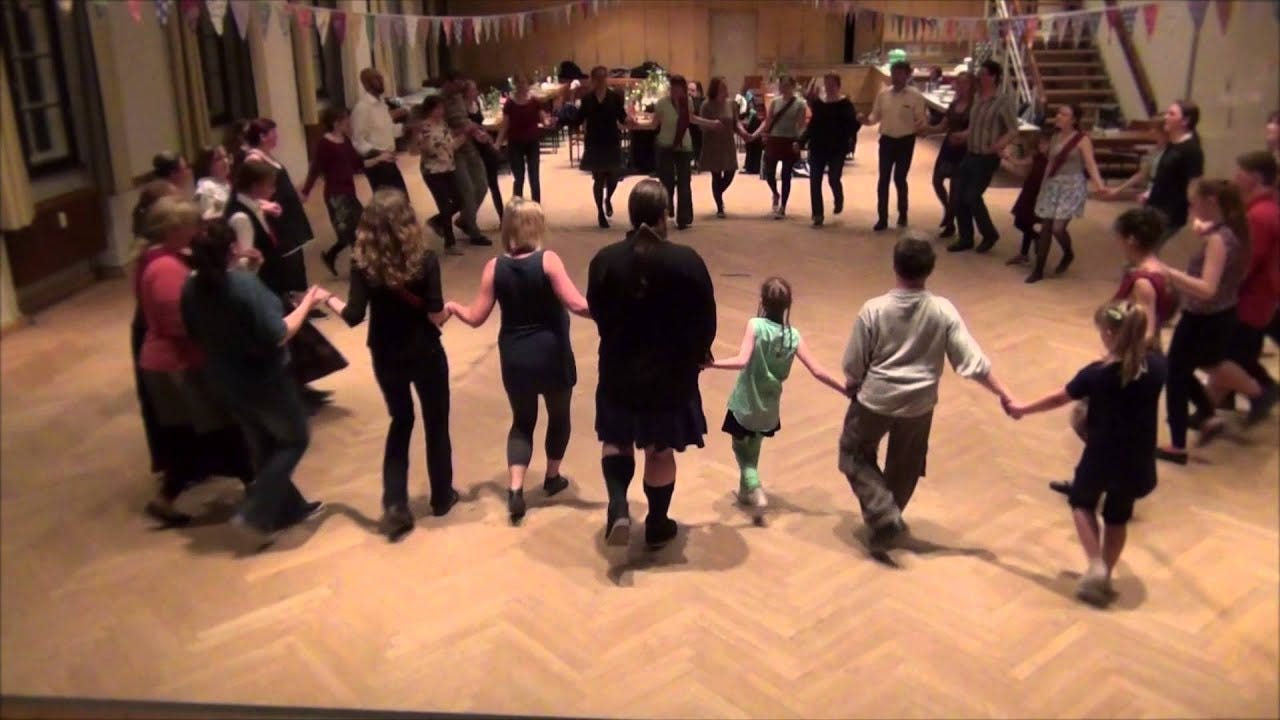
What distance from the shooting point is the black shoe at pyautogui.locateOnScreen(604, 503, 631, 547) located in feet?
11.6

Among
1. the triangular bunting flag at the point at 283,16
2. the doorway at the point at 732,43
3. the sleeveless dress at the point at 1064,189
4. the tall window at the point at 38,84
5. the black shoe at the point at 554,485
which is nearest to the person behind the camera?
the tall window at the point at 38,84

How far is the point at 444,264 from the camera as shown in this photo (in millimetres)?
7742

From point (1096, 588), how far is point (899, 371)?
943 millimetres

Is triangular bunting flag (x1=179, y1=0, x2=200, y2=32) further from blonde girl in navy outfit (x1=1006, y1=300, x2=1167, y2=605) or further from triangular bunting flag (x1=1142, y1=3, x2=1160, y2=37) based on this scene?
triangular bunting flag (x1=1142, y1=3, x2=1160, y2=37)

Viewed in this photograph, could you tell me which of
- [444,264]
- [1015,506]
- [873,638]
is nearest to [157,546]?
[873,638]

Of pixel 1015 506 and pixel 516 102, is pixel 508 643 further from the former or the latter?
pixel 516 102

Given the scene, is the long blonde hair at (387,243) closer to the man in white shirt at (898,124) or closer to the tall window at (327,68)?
the tall window at (327,68)

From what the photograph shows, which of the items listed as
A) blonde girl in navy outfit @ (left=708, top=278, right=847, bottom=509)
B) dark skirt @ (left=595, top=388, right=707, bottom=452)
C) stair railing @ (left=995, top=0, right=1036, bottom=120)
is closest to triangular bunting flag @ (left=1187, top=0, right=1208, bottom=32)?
blonde girl in navy outfit @ (left=708, top=278, right=847, bottom=509)

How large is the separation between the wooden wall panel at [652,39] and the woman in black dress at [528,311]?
14539mm

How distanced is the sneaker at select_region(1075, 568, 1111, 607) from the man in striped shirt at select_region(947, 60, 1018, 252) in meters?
4.75

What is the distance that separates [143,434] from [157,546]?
41 cm

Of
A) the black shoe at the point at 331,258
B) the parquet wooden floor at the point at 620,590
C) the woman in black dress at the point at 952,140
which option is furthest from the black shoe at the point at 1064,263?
the black shoe at the point at 331,258

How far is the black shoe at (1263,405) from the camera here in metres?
2.90

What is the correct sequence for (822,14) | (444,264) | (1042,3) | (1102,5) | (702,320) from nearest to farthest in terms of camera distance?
(702,320)
(1102,5)
(444,264)
(1042,3)
(822,14)
